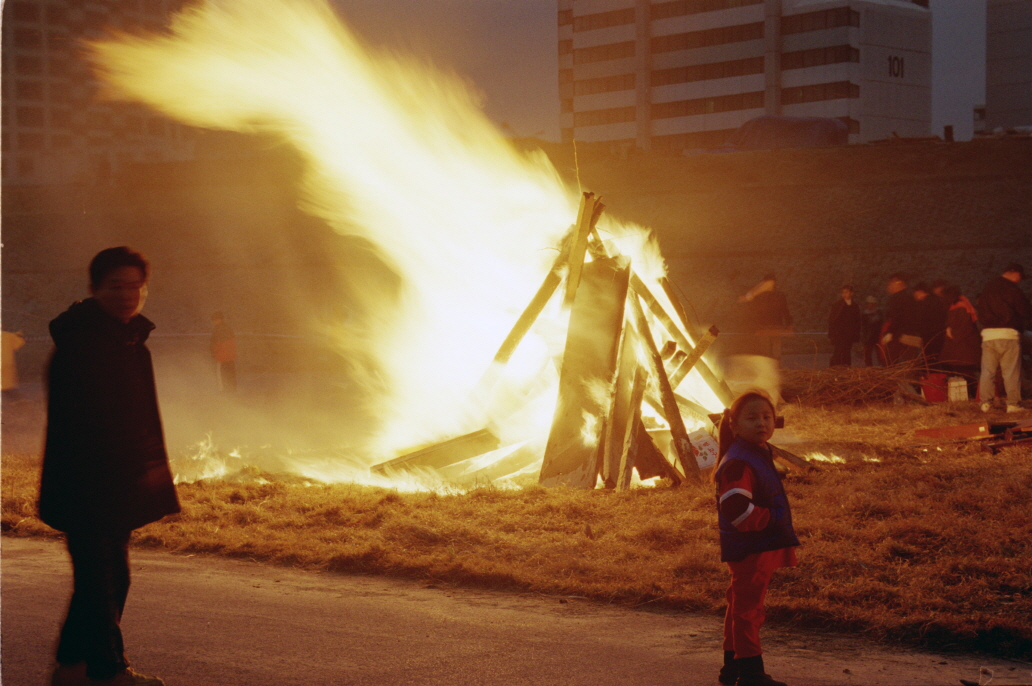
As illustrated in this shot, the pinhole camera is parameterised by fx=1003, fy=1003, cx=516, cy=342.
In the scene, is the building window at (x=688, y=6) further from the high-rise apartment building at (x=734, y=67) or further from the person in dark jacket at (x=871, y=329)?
the person in dark jacket at (x=871, y=329)

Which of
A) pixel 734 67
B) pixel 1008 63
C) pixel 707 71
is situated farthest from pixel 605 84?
pixel 1008 63

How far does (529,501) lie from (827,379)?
7657 millimetres

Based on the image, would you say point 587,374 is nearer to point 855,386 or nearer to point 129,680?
point 129,680

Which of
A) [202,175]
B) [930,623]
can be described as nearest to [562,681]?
[930,623]

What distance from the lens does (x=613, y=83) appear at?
274 ft

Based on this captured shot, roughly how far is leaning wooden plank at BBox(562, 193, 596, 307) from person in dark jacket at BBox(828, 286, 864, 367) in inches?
353

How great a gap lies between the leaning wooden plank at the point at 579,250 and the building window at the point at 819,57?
231 feet

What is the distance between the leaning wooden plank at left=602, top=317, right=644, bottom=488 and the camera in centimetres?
906

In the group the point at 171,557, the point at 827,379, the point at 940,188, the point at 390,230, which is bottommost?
the point at 171,557

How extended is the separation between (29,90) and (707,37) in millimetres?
48947

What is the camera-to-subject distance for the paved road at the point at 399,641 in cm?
451

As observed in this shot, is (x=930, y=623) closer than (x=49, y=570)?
Yes

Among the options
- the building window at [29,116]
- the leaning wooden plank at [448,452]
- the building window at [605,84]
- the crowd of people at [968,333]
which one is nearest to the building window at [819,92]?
the building window at [605,84]

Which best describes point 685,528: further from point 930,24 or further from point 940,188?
point 930,24
